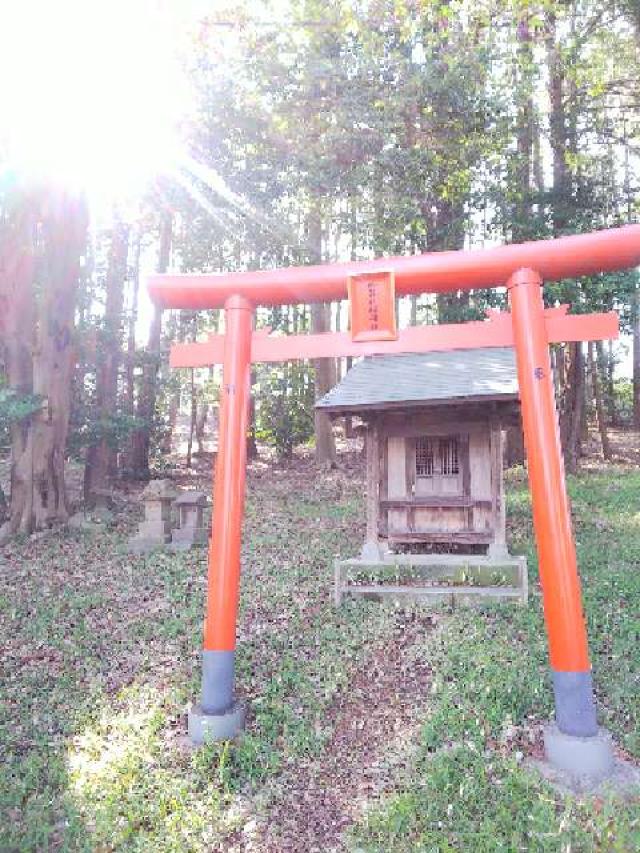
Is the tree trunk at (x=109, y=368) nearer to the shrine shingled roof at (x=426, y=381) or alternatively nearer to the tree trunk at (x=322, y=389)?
the tree trunk at (x=322, y=389)

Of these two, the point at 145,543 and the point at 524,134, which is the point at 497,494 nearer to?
the point at 145,543

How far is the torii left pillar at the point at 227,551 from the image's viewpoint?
497 centimetres

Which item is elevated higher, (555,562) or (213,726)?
(555,562)

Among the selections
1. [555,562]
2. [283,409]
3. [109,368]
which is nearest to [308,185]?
[109,368]

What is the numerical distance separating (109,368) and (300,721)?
11.2 m

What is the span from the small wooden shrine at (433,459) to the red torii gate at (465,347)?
2.59m

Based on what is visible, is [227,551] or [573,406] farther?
[573,406]

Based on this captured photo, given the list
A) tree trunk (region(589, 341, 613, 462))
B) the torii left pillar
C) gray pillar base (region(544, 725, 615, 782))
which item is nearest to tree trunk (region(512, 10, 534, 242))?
tree trunk (region(589, 341, 613, 462))

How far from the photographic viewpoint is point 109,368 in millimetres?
14430

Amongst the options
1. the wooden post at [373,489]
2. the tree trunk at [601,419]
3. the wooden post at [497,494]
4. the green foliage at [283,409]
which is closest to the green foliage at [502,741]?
the wooden post at [497,494]

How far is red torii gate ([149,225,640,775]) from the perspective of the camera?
4.39m

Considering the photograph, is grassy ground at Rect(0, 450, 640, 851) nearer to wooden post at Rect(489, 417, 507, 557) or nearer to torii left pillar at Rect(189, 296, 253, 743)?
torii left pillar at Rect(189, 296, 253, 743)

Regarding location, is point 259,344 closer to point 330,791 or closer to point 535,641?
point 330,791

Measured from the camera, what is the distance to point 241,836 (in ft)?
13.1
